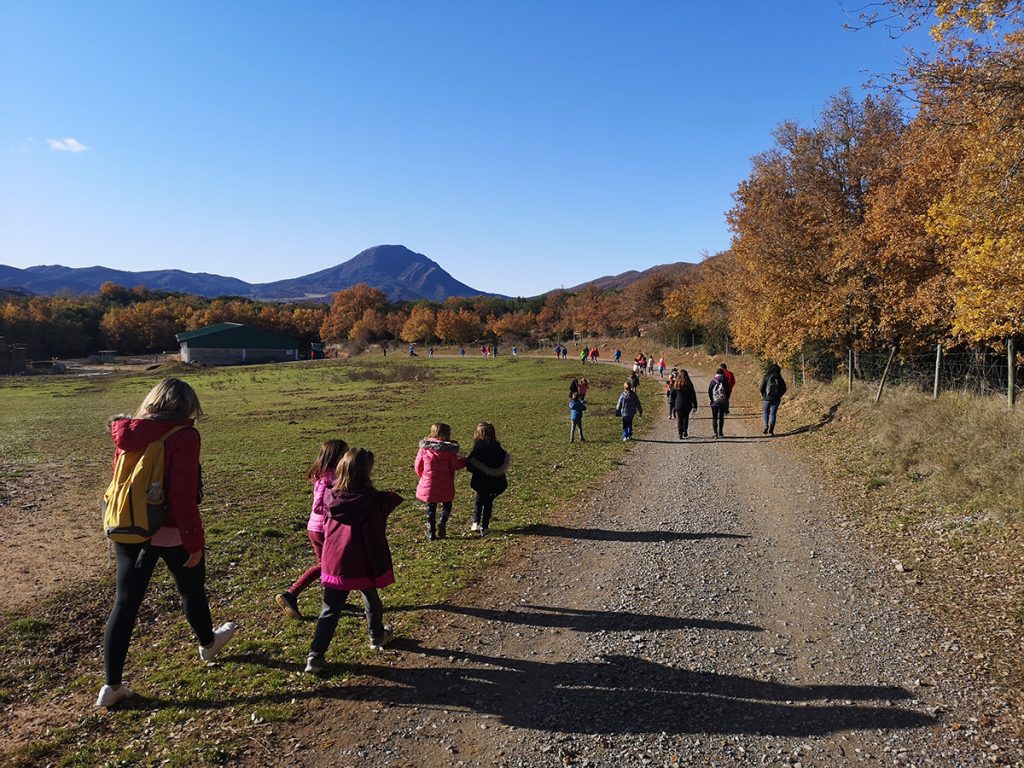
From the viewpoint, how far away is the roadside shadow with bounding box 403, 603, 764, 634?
534 centimetres

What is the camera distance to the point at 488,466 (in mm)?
8016

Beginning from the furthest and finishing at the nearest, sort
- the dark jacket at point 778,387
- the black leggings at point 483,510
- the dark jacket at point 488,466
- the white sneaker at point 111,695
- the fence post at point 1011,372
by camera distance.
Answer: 1. the dark jacket at point 778,387
2. the fence post at point 1011,372
3. the black leggings at point 483,510
4. the dark jacket at point 488,466
5. the white sneaker at point 111,695

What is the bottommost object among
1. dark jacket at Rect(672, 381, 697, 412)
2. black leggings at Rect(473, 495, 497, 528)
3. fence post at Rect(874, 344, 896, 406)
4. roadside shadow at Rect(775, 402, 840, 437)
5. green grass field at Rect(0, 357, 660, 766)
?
green grass field at Rect(0, 357, 660, 766)

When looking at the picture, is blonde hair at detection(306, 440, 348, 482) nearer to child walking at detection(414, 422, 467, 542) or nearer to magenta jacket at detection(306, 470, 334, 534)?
magenta jacket at detection(306, 470, 334, 534)

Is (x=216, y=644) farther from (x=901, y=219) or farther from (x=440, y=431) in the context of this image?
(x=901, y=219)

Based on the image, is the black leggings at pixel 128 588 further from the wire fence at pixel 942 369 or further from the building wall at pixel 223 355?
the building wall at pixel 223 355

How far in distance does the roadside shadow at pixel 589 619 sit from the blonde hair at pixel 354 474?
1.47 metres

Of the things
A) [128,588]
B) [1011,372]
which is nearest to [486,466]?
[128,588]

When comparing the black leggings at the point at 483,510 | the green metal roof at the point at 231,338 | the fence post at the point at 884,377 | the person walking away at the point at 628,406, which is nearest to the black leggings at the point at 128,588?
the black leggings at the point at 483,510

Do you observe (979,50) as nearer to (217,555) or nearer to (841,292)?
(841,292)

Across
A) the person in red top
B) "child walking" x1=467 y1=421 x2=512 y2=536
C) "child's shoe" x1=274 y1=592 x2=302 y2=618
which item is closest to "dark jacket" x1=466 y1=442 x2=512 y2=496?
"child walking" x1=467 y1=421 x2=512 y2=536

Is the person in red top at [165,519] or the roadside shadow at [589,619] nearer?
the person in red top at [165,519]

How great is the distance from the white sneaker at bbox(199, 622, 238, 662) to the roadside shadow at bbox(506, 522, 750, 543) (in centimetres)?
405

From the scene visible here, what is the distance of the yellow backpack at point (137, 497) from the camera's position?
4.09m
